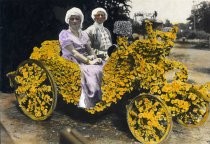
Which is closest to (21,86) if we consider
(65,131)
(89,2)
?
(89,2)

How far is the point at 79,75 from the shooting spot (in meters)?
4.39

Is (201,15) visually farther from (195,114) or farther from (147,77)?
(147,77)

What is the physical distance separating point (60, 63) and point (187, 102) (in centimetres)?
153

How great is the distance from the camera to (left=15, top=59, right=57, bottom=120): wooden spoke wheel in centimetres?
446

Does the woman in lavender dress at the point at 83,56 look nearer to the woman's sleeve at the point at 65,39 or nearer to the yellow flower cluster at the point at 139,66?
the woman's sleeve at the point at 65,39

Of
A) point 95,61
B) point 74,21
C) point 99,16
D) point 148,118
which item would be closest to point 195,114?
point 148,118

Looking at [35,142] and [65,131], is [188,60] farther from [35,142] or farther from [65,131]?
[65,131]

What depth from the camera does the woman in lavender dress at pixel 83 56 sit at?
4.43 meters

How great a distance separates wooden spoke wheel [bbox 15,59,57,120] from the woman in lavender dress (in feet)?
1.20

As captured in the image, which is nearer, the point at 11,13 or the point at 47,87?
the point at 47,87

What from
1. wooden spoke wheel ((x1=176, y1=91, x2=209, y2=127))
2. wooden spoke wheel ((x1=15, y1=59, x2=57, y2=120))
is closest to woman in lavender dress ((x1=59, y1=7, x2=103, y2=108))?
wooden spoke wheel ((x1=15, y1=59, x2=57, y2=120))

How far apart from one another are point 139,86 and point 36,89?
4.22 ft

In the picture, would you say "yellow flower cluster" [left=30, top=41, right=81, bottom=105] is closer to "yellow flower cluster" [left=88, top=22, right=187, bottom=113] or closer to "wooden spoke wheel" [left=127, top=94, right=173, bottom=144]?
"yellow flower cluster" [left=88, top=22, right=187, bottom=113]

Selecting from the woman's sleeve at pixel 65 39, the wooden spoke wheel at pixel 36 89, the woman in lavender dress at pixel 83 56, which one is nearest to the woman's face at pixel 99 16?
the woman in lavender dress at pixel 83 56
